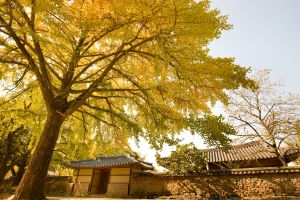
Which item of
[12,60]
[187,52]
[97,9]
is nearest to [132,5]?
[97,9]

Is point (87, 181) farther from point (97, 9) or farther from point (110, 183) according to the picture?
point (97, 9)

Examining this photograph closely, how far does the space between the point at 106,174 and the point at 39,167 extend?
→ 550 inches

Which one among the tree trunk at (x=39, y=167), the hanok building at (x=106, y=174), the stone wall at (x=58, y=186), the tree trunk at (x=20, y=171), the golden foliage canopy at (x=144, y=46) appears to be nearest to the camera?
the golden foliage canopy at (x=144, y=46)

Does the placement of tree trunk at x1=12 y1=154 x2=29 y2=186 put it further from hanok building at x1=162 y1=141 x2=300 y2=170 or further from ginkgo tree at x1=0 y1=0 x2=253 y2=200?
ginkgo tree at x1=0 y1=0 x2=253 y2=200

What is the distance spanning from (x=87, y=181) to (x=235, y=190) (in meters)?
12.1

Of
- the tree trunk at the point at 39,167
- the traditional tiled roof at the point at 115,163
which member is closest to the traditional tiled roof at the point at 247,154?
the traditional tiled roof at the point at 115,163

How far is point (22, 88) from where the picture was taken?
9836mm

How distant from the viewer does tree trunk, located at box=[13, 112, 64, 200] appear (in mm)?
6859

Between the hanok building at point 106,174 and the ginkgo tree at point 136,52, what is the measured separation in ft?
25.2

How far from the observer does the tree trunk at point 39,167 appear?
6859 mm

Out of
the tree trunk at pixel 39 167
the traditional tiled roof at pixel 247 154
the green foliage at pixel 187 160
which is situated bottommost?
the tree trunk at pixel 39 167

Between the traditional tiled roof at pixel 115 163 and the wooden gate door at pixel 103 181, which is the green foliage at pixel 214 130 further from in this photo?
the wooden gate door at pixel 103 181

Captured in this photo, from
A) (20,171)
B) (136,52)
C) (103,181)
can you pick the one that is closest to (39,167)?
(136,52)

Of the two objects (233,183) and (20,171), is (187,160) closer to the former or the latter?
(233,183)
